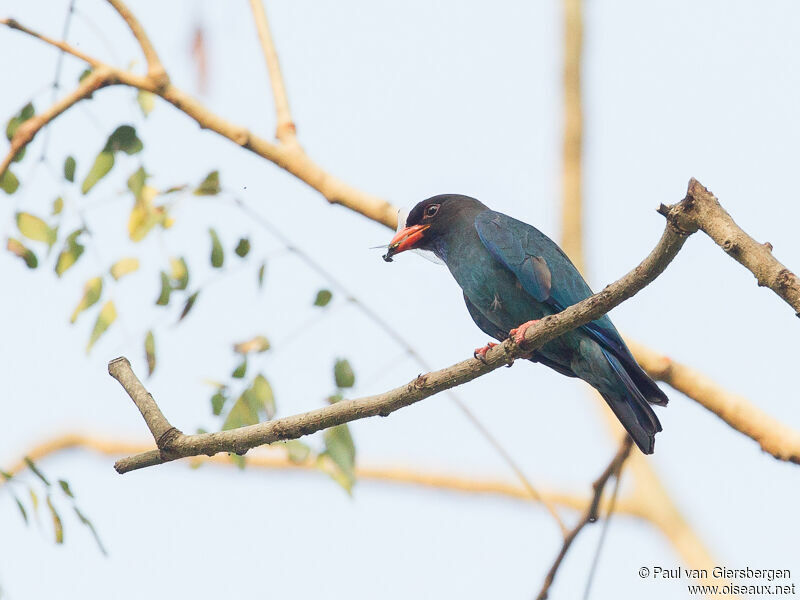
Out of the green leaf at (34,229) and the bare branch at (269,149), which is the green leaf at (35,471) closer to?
the green leaf at (34,229)

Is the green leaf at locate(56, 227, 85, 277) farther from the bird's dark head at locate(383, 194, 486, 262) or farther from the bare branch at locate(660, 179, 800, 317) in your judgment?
the bare branch at locate(660, 179, 800, 317)

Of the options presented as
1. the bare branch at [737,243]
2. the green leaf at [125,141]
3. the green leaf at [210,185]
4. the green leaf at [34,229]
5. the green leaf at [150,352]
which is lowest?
the bare branch at [737,243]

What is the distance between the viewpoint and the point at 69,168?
525 centimetres

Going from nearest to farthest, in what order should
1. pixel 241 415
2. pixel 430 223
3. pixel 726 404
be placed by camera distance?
1. pixel 726 404
2. pixel 241 415
3. pixel 430 223

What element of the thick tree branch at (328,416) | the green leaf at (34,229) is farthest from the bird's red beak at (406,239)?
the thick tree branch at (328,416)

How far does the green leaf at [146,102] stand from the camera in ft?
18.4

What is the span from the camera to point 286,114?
5.89 meters

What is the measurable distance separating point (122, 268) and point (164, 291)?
0.84 feet

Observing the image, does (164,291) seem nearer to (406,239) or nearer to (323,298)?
(323,298)

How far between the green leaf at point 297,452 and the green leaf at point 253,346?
586mm

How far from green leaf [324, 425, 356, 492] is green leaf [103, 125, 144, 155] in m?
1.83

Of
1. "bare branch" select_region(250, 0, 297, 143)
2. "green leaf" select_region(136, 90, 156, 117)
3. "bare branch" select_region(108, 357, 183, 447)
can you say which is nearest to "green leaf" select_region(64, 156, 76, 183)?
"green leaf" select_region(136, 90, 156, 117)

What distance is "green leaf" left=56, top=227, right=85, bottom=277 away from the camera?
525 centimetres

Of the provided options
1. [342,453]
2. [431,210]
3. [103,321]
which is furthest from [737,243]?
[103,321]
